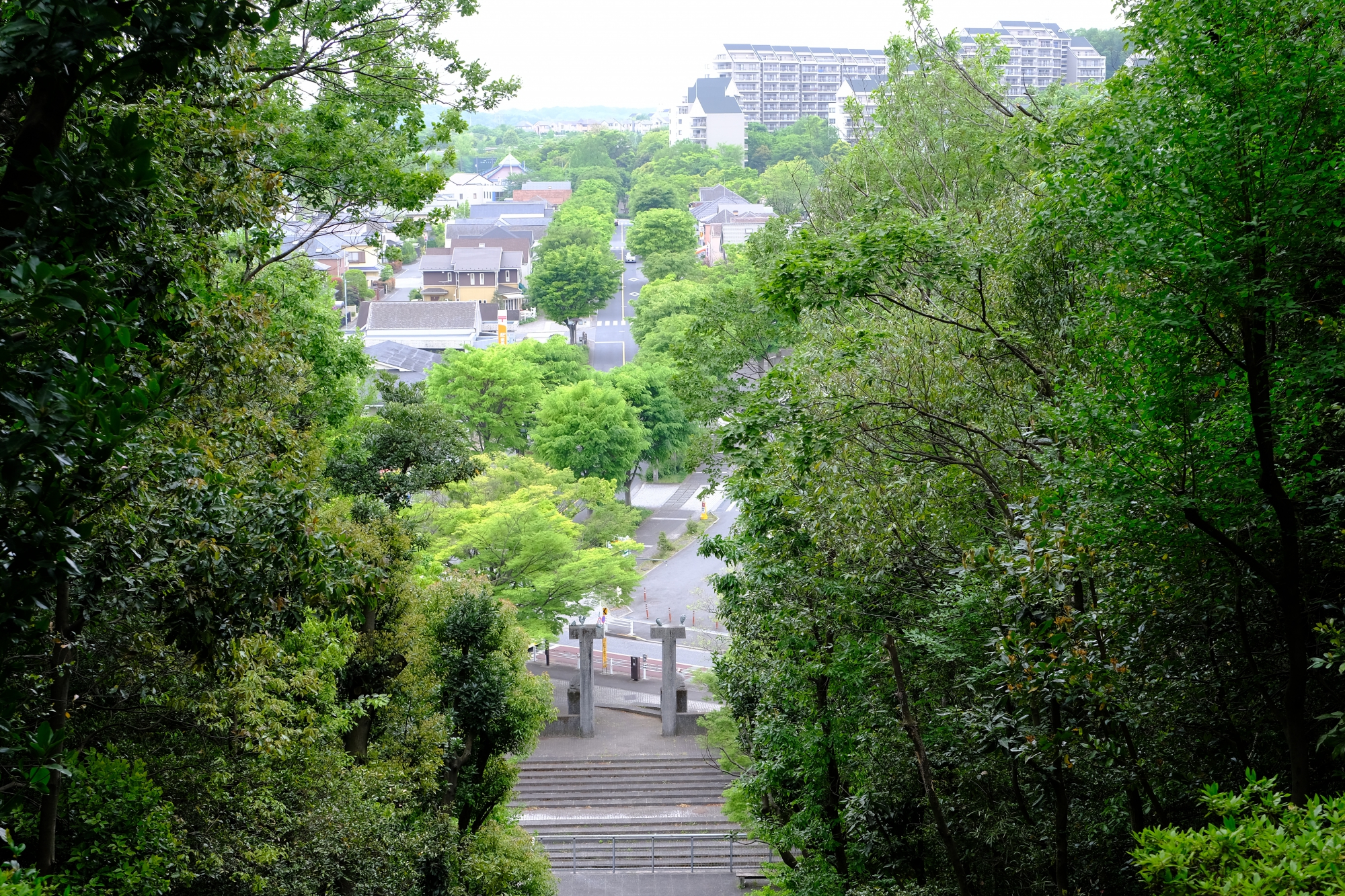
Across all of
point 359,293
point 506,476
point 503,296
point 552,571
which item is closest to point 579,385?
point 506,476

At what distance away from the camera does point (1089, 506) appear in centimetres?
559

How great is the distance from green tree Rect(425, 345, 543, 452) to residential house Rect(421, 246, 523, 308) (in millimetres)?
27316

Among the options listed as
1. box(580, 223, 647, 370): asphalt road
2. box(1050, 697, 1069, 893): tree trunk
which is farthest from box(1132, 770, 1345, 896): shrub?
box(580, 223, 647, 370): asphalt road

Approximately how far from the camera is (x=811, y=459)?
7992mm

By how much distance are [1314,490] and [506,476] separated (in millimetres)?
20742

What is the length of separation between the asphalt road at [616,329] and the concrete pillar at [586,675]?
1064 inches

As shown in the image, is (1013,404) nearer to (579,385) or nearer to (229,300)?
(229,300)

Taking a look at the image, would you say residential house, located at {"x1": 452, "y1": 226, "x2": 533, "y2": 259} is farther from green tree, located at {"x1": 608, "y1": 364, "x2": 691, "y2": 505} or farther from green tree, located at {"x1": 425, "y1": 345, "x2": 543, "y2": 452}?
green tree, located at {"x1": 425, "y1": 345, "x2": 543, "y2": 452}

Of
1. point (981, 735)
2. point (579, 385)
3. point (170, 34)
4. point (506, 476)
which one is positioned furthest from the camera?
point (579, 385)

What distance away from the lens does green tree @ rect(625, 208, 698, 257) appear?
66.1 metres

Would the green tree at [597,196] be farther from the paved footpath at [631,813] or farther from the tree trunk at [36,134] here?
the tree trunk at [36,134]

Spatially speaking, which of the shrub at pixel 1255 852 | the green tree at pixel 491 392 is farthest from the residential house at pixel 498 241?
the shrub at pixel 1255 852

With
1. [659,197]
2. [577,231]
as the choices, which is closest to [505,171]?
[659,197]

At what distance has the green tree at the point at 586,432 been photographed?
31.6 meters
